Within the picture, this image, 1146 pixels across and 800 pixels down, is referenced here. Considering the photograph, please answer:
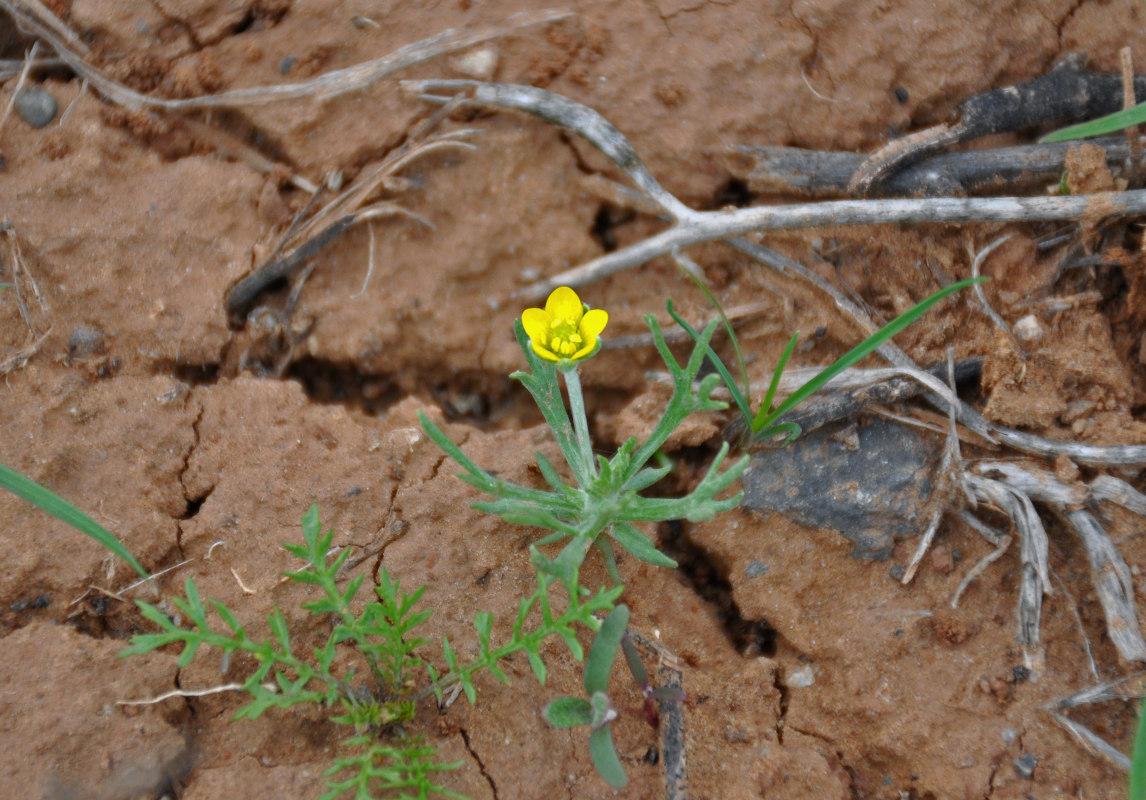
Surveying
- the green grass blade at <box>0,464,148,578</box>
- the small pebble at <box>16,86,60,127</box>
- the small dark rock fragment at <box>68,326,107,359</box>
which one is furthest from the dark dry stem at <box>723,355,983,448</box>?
the small pebble at <box>16,86,60,127</box>

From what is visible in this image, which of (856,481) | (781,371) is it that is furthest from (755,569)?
(781,371)

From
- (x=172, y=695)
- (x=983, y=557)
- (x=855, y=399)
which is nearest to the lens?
(x=172, y=695)

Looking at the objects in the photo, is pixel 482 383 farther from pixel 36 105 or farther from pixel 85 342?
pixel 36 105

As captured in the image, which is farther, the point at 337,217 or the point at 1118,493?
the point at 337,217

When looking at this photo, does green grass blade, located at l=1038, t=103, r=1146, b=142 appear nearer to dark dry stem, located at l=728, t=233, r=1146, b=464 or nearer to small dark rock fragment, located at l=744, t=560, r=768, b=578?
dark dry stem, located at l=728, t=233, r=1146, b=464

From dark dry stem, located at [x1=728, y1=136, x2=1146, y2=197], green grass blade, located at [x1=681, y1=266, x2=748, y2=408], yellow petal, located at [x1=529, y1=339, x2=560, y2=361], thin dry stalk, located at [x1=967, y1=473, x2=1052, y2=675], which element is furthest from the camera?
dark dry stem, located at [x1=728, y1=136, x2=1146, y2=197]

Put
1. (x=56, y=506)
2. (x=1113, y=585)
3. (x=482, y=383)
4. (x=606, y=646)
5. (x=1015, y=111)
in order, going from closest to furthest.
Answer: (x=606, y=646), (x=56, y=506), (x=1113, y=585), (x=1015, y=111), (x=482, y=383)

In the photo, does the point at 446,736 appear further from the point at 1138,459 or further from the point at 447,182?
the point at 1138,459

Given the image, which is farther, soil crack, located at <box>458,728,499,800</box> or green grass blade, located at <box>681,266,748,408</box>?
green grass blade, located at <box>681,266,748,408</box>
